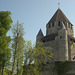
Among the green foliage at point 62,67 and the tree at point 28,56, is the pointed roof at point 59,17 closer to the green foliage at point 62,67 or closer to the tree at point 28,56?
the green foliage at point 62,67

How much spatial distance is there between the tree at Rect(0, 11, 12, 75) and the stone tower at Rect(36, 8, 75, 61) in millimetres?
16477

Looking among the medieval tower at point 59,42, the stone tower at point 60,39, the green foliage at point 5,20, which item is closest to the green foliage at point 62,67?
the medieval tower at point 59,42

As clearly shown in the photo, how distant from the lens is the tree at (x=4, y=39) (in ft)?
53.6

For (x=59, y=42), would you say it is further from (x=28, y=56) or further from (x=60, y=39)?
(x=28, y=56)

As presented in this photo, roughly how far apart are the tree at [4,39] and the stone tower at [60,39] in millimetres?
16477

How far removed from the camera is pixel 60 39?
107ft

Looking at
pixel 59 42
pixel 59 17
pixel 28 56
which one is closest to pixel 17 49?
pixel 28 56

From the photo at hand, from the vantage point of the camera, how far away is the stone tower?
31555 mm

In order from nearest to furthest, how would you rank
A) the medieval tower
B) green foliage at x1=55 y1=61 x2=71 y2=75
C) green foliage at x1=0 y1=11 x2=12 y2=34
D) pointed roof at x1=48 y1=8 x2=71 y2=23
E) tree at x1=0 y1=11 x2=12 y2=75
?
tree at x1=0 y1=11 x2=12 y2=75 < green foliage at x1=0 y1=11 x2=12 y2=34 < green foliage at x1=55 y1=61 x2=71 y2=75 < the medieval tower < pointed roof at x1=48 y1=8 x2=71 y2=23

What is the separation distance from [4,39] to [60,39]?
60.2 ft

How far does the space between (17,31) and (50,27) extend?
22880 millimetres

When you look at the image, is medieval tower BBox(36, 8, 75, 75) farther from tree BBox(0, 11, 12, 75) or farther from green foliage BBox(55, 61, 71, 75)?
tree BBox(0, 11, 12, 75)

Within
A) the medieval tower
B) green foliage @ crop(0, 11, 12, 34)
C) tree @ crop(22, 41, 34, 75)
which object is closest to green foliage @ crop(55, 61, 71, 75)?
the medieval tower

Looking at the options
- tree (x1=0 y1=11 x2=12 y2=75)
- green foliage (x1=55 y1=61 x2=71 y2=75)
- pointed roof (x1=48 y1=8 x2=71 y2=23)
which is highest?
pointed roof (x1=48 y1=8 x2=71 y2=23)
